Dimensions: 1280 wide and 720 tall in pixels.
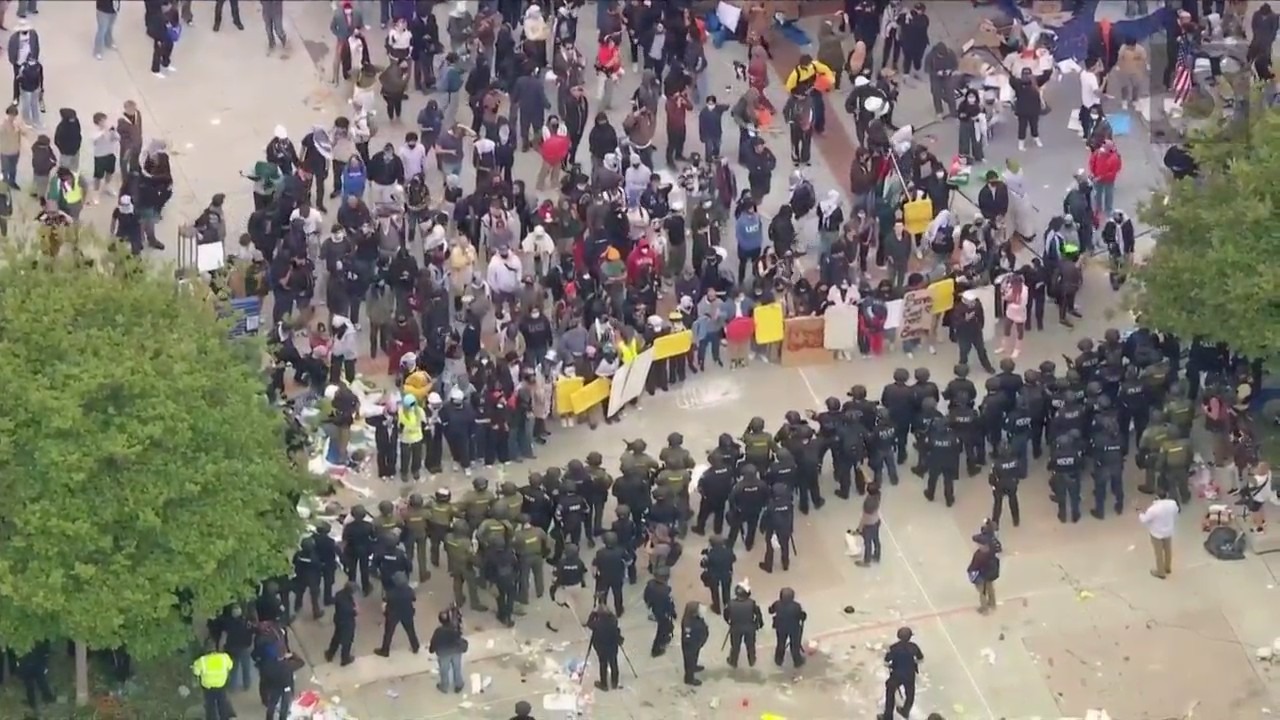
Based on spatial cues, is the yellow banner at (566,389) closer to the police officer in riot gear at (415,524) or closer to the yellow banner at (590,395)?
the yellow banner at (590,395)

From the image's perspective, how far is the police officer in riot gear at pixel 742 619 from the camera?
34.1 metres

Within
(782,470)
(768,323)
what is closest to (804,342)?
(768,323)

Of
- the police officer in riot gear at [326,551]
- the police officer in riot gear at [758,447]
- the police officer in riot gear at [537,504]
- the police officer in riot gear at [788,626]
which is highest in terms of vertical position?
the police officer in riot gear at [758,447]

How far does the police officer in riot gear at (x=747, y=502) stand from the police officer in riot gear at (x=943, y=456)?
238cm

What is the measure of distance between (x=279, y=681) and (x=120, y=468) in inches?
133

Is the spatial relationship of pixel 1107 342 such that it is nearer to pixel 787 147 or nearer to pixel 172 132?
pixel 787 147

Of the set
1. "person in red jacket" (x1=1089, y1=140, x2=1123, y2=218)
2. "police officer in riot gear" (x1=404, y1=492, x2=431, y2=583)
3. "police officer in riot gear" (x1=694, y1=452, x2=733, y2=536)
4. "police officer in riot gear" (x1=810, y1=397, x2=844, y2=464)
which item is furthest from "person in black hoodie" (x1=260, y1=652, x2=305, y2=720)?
"person in red jacket" (x1=1089, y1=140, x2=1123, y2=218)

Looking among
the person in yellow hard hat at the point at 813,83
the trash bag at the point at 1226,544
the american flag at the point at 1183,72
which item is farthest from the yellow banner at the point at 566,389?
the american flag at the point at 1183,72

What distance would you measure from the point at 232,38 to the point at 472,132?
497 centimetres

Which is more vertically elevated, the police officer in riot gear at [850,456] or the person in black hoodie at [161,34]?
the person in black hoodie at [161,34]

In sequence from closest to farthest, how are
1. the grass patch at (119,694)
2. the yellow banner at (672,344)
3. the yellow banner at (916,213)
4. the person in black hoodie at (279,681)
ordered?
1. the person in black hoodie at (279,681)
2. the grass patch at (119,694)
3. the yellow banner at (672,344)
4. the yellow banner at (916,213)

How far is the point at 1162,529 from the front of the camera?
35.9 m

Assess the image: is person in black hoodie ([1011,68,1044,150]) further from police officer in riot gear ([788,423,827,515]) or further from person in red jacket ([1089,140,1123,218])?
police officer in riot gear ([788,423,827,515])

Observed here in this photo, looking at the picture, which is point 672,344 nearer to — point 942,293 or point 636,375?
point 636,375
